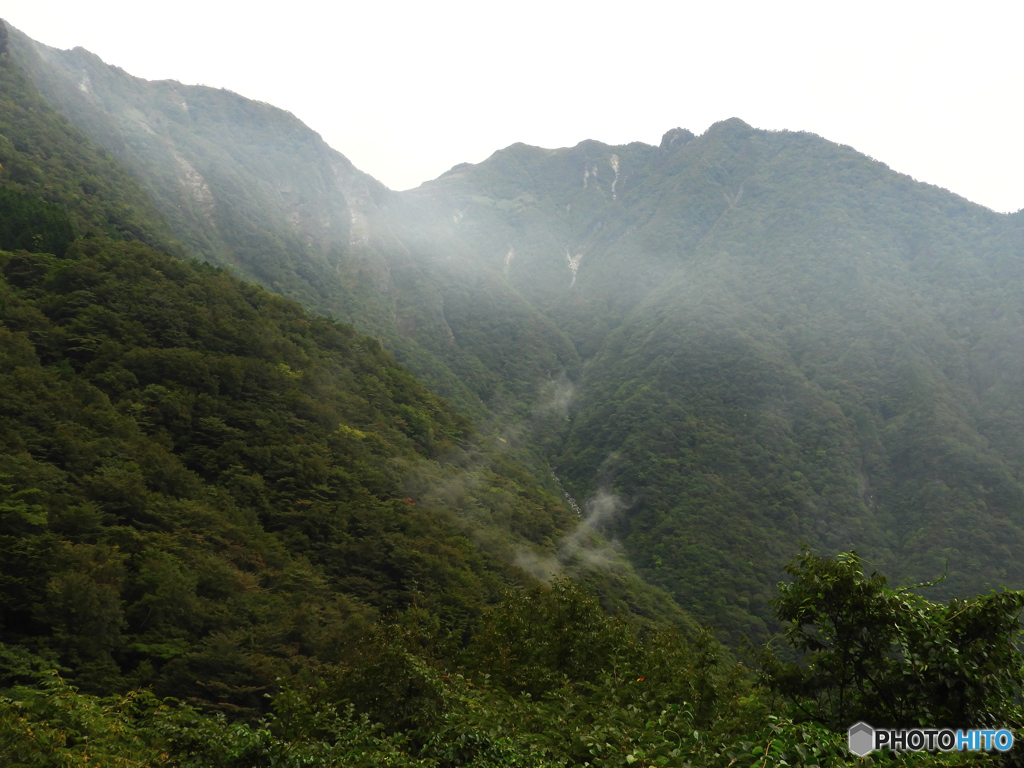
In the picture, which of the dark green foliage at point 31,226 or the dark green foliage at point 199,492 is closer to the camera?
the dark green foliage at point 199,492

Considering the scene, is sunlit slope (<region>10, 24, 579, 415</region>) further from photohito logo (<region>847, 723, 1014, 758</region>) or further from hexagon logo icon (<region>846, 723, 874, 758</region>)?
photohito logo (<region>847, 723, 1014, 758</region>)

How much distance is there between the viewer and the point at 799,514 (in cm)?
10038

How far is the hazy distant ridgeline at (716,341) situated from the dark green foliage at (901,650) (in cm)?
7555

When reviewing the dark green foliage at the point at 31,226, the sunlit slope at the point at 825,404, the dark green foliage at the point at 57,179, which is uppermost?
the dark green foliage at the point at 57,179

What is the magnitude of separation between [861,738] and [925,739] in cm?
67

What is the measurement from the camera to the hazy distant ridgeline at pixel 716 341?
95.9 meters

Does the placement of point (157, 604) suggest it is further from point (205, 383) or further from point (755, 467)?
point (755, 467)

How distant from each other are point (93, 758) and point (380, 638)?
7.70 m

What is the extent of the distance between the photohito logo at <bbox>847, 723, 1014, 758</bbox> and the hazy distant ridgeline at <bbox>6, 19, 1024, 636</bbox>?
250 ft

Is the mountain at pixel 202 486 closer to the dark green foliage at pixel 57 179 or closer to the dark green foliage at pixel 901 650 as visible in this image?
Result: the dark green foliage at pixel 57 179

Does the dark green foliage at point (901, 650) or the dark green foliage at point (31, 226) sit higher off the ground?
the dark green foliage at point (31, 226)

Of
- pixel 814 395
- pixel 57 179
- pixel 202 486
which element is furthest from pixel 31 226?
pixel 814 395

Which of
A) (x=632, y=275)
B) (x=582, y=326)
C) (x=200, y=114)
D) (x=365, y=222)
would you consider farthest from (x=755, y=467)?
(x=200, y=114)

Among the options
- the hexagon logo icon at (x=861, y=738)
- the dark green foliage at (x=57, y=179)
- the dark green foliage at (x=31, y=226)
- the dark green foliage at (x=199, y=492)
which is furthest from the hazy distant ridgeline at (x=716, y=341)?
the hexagon logo icon at (x=861, y=738)
